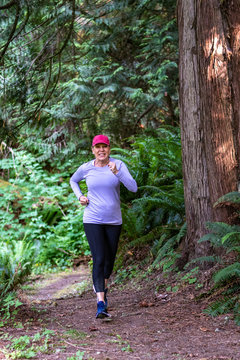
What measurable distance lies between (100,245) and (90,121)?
7.34 meters

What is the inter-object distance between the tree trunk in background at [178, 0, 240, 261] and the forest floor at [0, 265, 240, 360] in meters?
1.01

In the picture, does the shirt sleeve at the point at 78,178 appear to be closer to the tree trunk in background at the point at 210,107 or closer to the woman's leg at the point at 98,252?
the woman's leg at the point at 98,252

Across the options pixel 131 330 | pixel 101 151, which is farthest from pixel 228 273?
pixel 101 151

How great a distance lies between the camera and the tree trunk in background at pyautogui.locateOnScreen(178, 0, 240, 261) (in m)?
5.00

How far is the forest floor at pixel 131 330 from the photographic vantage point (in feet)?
11.0

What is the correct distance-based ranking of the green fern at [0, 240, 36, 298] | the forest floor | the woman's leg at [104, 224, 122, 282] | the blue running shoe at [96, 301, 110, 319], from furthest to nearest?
the green fern at [0, 240, 36, 298] → the woman's leg at [104, 224, 122, 282] → the blue running shoe at [96, 301, 110, 319] → the forest floor

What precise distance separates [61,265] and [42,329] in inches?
305

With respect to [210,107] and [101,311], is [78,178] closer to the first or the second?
[101,311]

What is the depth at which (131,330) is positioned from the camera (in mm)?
4137

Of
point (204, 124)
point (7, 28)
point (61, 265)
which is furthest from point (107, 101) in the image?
point (204, 124)

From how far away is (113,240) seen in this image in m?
5.01

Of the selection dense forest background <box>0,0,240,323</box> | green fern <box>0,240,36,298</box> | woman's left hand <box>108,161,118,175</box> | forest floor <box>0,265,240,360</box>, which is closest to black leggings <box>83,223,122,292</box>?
forest floor <box>0,265,240,360</box>

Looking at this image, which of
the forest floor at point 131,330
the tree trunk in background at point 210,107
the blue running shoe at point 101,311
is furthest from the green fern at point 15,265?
the tree trunk in background at point 210,107

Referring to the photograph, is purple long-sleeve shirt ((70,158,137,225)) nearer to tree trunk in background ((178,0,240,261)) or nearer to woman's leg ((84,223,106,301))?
woman's leg ((84,223,106,301))
